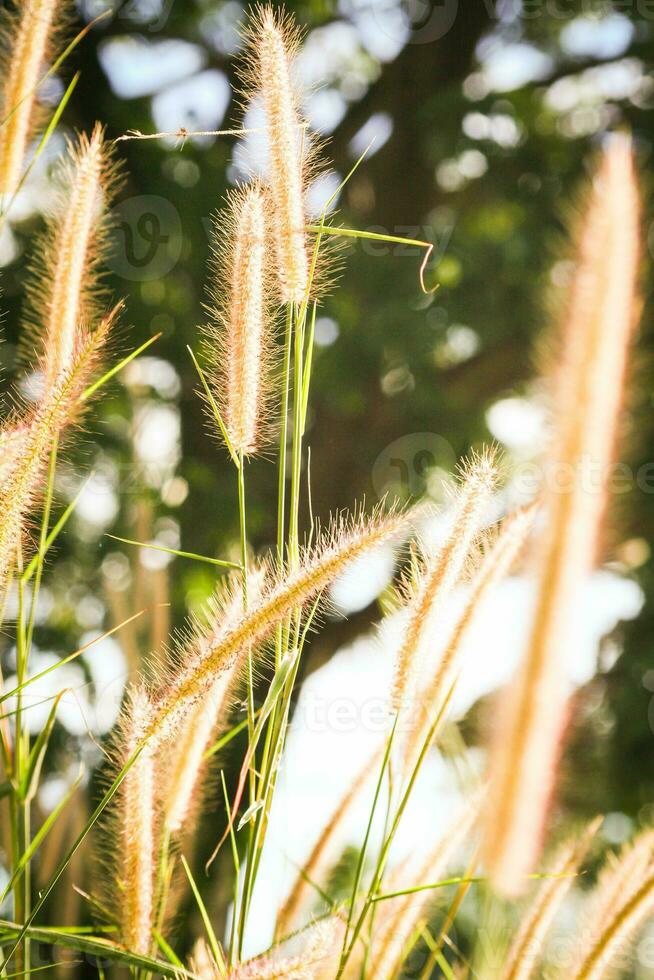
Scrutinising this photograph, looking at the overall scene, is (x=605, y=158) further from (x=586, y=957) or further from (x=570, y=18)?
(x=570, y=18)

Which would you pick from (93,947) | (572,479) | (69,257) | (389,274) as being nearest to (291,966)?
(93,947)

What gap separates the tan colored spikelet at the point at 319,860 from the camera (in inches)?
16.5

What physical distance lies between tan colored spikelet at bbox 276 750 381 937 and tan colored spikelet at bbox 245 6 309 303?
23cm

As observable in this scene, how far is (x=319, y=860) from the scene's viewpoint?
42 cm

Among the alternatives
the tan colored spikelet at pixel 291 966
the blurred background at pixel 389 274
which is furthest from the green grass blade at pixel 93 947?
the blurred background at pixel 389 274

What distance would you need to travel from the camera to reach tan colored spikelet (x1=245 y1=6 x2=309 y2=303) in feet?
1.27

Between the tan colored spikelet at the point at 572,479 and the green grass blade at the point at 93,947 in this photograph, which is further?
the green grass blade at the point at 93,947

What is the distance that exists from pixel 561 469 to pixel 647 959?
2.11 ft

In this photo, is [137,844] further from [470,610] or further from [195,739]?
[470,610]

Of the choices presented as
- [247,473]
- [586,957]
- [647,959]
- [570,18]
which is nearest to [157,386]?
[247,473]

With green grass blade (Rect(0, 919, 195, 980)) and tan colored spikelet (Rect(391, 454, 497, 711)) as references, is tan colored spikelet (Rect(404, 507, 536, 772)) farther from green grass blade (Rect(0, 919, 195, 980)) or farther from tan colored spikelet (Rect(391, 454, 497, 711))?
green grass blade (Rect(0, 919, 195, 980))

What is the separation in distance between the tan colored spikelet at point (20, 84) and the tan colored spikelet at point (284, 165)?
0.34 feet

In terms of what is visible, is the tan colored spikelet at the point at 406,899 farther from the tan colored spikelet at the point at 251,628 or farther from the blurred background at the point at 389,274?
the blurred background at the point at 389,274

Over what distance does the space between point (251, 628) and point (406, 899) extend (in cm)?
18
